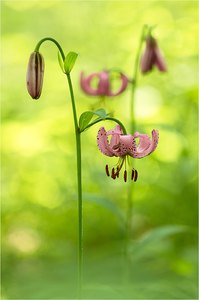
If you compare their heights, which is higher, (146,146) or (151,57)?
(151,57)

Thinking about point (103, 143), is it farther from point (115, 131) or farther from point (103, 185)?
point (103, 185)

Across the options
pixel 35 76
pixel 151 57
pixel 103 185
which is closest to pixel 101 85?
pixel 151 57

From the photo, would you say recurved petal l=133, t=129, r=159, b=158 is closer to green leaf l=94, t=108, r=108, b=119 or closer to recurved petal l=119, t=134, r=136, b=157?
recurved petal l=119, t=134, r=136, b=157

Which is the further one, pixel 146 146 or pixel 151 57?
pixel 151 57

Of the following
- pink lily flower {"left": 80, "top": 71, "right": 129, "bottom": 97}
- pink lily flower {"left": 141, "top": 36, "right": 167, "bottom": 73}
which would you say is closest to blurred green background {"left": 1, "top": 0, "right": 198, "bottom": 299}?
pink lily flower {"left": 80, "top": 71, "right": 129, "bottom": 97}

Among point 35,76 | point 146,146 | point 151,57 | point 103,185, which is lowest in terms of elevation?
point 103,185

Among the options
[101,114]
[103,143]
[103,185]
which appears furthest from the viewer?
[103,185]

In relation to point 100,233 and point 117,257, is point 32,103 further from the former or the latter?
point 117,257
